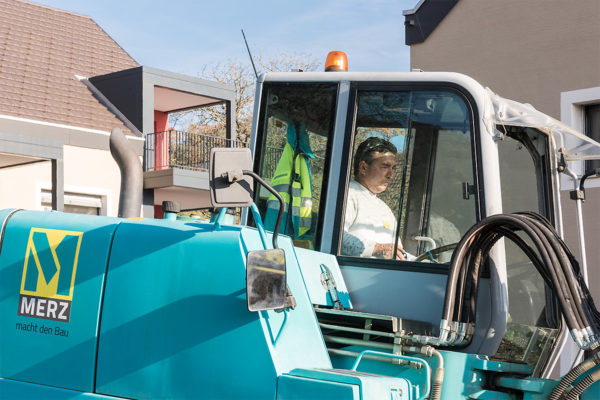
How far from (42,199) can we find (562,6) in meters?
13.8

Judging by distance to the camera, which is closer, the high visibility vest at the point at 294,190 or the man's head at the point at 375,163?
the man's head at the point at 375,163

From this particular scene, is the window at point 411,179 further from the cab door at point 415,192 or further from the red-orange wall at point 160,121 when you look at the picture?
the red-orange wall at point 160,121

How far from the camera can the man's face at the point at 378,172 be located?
14.5 feet

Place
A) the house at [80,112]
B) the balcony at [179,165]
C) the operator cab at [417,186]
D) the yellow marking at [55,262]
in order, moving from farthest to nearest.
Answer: the balcony at [179,165], the house at [80,112], the operator cab at [417,186], the yellow marking at [55,262]

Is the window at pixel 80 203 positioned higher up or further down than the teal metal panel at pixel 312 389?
higher up

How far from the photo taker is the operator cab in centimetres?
421

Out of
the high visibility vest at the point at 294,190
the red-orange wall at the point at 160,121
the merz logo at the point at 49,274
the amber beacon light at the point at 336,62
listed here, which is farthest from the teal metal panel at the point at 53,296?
the red-orange wall at the point at 160,121

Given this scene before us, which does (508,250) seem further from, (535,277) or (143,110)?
(143,110)

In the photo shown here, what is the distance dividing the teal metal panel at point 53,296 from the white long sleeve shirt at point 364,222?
1.18 meters

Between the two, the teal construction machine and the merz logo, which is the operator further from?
the merz logo

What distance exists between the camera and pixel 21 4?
27328 mm

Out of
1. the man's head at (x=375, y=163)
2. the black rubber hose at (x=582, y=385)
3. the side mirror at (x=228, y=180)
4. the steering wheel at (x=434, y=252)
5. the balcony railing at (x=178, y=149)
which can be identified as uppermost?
the balcony railing at (x=178, y=149)

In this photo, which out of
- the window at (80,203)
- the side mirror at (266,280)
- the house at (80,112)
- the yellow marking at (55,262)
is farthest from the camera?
the window at (80,203)

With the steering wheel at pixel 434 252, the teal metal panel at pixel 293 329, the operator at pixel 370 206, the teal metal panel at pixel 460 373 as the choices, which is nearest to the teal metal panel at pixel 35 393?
the teal metal panel at pixel 293 329
